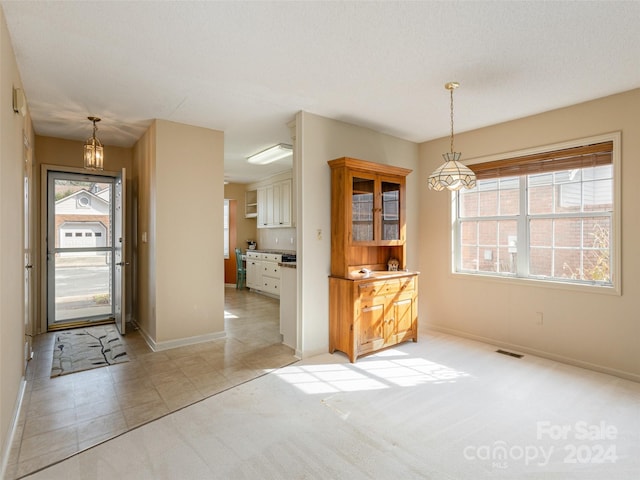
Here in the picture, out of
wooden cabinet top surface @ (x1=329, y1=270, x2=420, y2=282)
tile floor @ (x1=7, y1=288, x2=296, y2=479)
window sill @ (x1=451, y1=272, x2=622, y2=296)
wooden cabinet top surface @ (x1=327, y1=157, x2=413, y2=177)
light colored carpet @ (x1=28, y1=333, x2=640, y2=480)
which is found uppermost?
wooden cabinet top surface @ (x1=327, y1=157, x2=413, y2=177)

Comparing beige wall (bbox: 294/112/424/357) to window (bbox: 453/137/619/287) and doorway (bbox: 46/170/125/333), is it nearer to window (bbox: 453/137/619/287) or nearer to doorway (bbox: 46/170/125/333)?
window (bbox: 453/137/619/287)

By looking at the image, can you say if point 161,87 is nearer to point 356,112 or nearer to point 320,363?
point 356,112

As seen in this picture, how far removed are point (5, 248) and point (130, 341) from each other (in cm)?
245

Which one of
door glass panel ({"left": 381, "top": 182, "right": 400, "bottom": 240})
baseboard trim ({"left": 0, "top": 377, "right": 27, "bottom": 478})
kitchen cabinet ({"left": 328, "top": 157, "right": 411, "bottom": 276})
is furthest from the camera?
door glass panel ({"left": 381, "top": 182, "right": 400, "bottom": 240})

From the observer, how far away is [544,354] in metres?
3.72

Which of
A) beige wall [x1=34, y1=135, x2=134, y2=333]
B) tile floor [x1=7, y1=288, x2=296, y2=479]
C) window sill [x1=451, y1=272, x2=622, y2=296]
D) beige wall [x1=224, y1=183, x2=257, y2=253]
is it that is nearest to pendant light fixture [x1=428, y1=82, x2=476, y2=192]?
window sill [x1=451, y1=272, x2=622, y2=296]

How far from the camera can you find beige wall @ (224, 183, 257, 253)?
8734 mm

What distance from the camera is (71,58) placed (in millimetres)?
2586

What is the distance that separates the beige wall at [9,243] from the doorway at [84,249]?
6.18 ft

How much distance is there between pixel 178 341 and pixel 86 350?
3.24 feet

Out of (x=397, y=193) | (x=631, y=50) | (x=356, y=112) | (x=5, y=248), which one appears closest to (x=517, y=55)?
(x=631, y=50)

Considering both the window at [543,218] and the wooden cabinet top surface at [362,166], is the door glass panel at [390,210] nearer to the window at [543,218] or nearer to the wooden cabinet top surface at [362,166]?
the wooden cabinet top surface at [362,166]

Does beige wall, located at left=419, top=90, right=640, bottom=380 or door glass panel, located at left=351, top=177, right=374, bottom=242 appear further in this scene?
door glass panel, located at left=351, top=177, right=374, bottom=242

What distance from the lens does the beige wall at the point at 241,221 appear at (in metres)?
8.73
